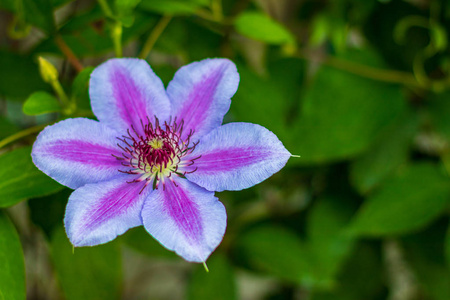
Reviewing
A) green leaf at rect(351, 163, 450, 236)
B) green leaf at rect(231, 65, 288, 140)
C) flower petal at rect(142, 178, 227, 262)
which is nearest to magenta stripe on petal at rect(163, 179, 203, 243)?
flower petal at rect(142, 178, 227, 262)

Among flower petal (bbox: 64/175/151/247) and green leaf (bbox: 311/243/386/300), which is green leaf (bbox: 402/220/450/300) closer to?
green leaf (bbox: 311/243/386/300)

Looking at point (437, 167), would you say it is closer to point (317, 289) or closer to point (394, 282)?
point (317, 289)

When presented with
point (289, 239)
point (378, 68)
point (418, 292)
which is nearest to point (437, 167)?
point (378, 68)

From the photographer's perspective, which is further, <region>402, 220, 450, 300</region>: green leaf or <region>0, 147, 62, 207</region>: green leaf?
<region>402, 220, 450, 300</region>: green leaf

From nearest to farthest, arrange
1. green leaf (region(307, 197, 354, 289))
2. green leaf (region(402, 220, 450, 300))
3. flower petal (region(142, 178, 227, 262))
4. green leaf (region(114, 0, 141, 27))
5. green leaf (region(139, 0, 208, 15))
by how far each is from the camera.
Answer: flower petal (region(142, 178, 227, 262))
green leaf (region(114, 0, 141, 27))
green leaf (region(139, 0, 208, 15))
green leaf (region(307, 197, 354, 289))
green leaf (region(402, 220, 450, 300))

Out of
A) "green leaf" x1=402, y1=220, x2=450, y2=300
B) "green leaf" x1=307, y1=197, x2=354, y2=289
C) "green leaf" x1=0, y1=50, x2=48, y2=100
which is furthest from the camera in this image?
"green leaf" x1=402, y1=220, x2=450, y2=300

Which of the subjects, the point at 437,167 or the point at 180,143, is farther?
the point at 437,167

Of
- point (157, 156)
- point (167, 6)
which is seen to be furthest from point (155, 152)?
point (167, 6)
